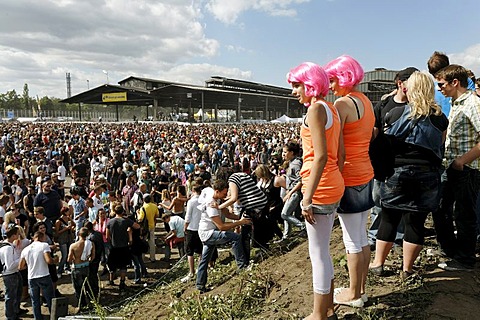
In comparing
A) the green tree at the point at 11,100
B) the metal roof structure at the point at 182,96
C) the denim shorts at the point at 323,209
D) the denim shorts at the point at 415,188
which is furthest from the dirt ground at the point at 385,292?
the green tree at the point at 11,100

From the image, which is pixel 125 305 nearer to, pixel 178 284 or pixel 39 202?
pixel 178 284

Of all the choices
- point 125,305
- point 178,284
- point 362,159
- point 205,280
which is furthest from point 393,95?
point 125,305

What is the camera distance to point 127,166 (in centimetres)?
1333

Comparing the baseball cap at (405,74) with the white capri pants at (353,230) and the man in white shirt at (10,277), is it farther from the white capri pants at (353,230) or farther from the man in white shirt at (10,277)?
the man in white shirt at (10,277)

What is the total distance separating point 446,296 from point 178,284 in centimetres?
443

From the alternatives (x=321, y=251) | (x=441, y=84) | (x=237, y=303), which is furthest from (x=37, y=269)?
(x=441, y=84)

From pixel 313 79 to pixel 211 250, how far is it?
358cm

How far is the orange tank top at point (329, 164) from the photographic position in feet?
8.06

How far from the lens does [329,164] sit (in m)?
2.49

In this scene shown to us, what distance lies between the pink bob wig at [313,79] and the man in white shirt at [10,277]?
20.2 ft

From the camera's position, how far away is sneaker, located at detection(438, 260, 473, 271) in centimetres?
347

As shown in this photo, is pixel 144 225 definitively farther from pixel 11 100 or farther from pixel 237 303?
pixel 11 100

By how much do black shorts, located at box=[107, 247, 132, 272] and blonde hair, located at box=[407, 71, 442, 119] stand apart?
636 centimetres

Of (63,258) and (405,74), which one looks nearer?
(405,74)
